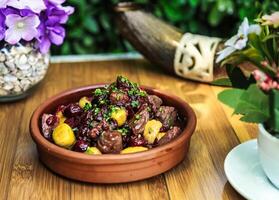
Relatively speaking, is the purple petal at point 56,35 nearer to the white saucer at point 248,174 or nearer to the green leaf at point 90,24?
the green leaf at point 90,24

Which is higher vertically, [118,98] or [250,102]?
[250,102]

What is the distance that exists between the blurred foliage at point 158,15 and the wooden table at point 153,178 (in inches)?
8.7

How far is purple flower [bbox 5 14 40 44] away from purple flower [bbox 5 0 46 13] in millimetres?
19

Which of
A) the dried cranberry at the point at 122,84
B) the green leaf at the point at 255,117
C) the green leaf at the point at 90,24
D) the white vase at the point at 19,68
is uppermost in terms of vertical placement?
the green leaf at the point at 255,117

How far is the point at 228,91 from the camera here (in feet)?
3.01

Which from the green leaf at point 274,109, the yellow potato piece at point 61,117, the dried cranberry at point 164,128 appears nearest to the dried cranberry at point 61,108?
the yellow potato piece at point 61,117

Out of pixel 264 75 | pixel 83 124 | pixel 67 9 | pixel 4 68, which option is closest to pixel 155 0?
pixel 67 9

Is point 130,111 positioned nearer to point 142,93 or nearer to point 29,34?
point 142,93

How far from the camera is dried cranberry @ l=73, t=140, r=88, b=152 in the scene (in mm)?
1021

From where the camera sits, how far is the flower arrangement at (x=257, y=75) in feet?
2.87

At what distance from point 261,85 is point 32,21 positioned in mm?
582

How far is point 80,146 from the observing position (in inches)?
40.3

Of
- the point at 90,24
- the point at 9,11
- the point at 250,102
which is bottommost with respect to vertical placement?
the point at 90,24

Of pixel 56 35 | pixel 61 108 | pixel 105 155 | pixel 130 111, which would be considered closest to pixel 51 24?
pixel 56 35
